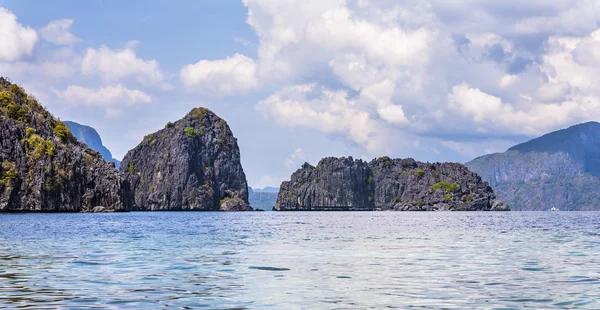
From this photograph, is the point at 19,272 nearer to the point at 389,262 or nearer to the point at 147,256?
the point at 147,256

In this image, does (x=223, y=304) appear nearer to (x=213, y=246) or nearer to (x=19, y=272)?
(x=19, y=272)

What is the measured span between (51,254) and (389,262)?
73.7 ft

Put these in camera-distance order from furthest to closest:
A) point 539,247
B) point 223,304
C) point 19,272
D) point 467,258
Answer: point 539,247, point 467,258, point 19,272, point 223,304

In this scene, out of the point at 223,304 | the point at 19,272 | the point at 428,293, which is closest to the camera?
the point at 223,304

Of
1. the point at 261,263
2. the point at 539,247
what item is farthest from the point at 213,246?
the point at 539,247

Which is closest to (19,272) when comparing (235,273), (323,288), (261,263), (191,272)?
(191,272)

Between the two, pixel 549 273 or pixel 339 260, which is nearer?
pixel 549 273

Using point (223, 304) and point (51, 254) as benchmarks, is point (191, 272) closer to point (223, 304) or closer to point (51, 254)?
point (223, 304)

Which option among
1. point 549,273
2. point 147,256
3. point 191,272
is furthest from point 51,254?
point 549,273

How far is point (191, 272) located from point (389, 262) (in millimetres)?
11905

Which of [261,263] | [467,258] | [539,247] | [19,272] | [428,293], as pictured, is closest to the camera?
[428,293]

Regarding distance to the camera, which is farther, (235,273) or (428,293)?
(235,273)

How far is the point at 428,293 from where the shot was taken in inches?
1016

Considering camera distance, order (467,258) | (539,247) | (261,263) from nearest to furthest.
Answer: (261,263)
(467,258)
(539,247)
